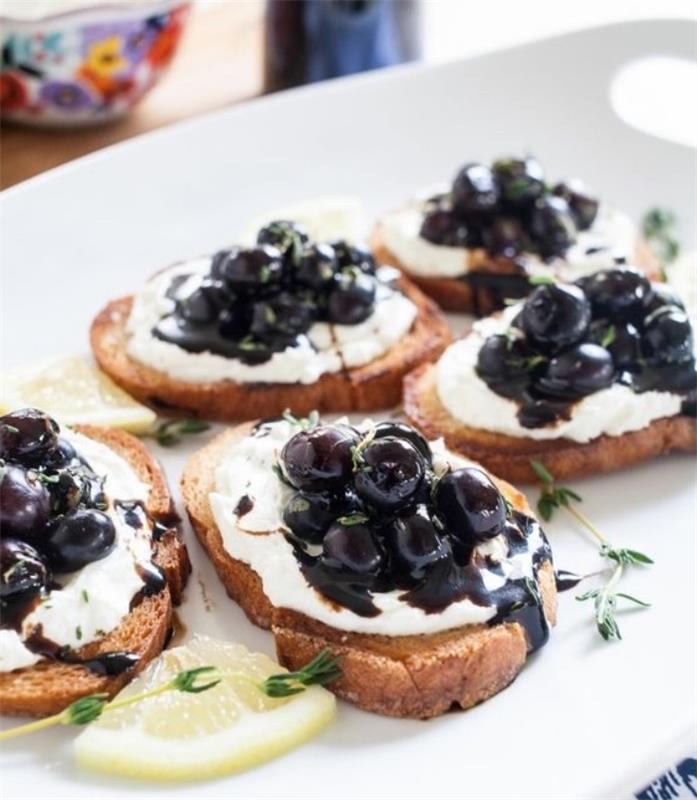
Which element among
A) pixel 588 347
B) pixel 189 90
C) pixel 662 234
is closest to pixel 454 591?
pixel 588 347

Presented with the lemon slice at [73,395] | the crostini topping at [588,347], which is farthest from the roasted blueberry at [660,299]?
the lemon slice at [73,395]

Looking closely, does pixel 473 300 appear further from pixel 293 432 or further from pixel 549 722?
pixel 549 722

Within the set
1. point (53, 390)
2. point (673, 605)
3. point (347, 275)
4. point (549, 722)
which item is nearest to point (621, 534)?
point (673, 605)

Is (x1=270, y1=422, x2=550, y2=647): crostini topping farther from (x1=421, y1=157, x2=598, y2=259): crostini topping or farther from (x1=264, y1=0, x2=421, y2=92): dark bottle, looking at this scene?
(x1=264, y1=0, x2=421, y2=92): dark bottle

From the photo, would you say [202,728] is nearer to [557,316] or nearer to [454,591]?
[454,591]

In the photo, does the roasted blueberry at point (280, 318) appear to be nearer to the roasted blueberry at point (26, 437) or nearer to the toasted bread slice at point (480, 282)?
the toasted bread slice at point (480, 282)
